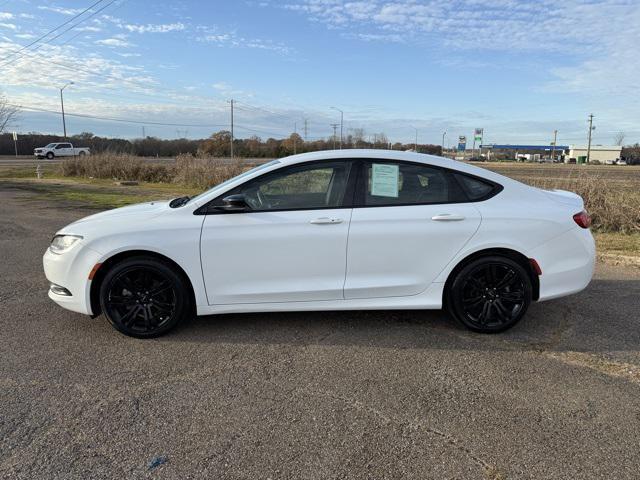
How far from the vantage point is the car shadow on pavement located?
13.8 ft

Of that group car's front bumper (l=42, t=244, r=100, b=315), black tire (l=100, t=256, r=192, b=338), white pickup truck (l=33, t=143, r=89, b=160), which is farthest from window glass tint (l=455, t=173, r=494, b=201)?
white pickup truck (l=33, t=143, r=89, b=160)

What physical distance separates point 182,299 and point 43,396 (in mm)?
1271

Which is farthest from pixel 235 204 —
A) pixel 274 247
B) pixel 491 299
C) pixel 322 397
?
pixel 491 299

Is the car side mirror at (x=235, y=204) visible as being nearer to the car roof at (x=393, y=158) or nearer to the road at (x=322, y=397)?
the car roof at (x=393, y=158)

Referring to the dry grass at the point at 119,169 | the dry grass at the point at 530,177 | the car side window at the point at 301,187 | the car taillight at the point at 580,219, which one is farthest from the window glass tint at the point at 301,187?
the dry grass at the point at 119,169

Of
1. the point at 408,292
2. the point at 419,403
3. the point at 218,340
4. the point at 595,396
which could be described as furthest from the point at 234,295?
the point at 595,396

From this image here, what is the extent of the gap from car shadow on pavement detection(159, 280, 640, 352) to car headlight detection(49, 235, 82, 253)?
3.87 feet

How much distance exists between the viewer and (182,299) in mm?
4199

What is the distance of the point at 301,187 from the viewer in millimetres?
4449

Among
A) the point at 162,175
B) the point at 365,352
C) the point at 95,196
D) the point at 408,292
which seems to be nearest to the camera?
the point at 365,352

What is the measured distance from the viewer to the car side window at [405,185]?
14.1 feet

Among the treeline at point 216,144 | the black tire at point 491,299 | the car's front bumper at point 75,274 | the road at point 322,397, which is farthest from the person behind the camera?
the treeline at point 216,144

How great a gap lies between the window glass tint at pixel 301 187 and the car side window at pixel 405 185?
0.83 ft

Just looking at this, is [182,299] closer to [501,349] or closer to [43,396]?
[43,396]
